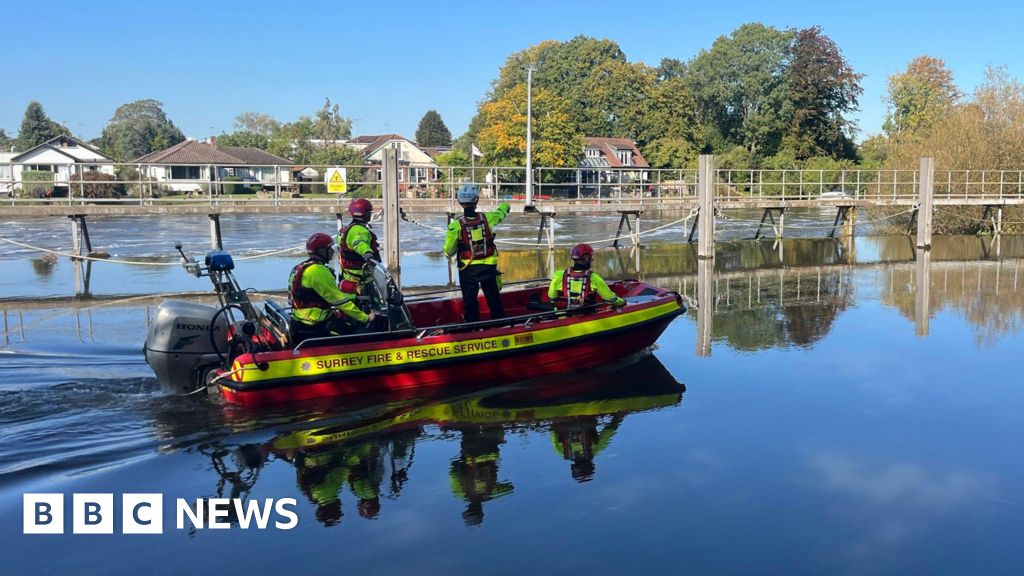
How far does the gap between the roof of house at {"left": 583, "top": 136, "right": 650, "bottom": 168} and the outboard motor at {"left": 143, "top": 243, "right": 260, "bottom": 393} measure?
60990 mm

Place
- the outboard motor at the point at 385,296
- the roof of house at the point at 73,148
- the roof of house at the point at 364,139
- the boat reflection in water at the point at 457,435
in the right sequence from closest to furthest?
the boat reflection in water at the point at 457,435
the outboard motor at the point at 385,296
the roof of house at the point at 73,148
the roof of house at the point at 364,139

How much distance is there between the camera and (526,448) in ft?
23.3

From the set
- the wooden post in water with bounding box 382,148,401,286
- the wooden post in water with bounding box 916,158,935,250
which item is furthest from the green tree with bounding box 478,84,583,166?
the wooden post in water with bounding box 382,148,401,286

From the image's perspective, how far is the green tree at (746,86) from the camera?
68.6 meters

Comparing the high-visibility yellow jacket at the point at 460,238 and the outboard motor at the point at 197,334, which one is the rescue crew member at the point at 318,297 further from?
the high-visibility yellow jacket at the point at 460,238

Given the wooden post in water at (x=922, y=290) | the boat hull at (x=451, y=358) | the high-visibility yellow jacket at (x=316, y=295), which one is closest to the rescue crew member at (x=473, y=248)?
the boat hull at (x=451, y=358)

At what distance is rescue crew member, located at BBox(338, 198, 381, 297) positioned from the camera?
8.67m

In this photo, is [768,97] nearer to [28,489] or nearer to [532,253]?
[532,253]

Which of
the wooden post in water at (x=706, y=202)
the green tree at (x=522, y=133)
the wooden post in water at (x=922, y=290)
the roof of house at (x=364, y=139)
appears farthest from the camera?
the roof of house at (x=364, y=139)

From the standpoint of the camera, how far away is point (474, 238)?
9188 mm

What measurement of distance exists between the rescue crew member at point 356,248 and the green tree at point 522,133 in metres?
47.0

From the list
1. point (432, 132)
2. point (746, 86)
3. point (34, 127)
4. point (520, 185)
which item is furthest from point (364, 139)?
point (520, 185)

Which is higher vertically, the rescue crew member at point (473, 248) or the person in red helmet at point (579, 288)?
the rescue crew member at point (473, 248)

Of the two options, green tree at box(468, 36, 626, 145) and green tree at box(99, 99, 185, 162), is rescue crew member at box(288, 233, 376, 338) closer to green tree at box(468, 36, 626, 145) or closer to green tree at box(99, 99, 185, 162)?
green tree at box(468, 36, 626, 145)
